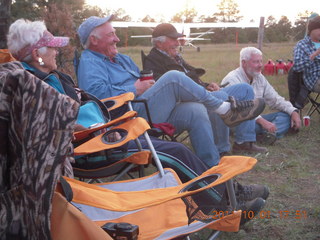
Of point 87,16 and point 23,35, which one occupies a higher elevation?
point 87,16

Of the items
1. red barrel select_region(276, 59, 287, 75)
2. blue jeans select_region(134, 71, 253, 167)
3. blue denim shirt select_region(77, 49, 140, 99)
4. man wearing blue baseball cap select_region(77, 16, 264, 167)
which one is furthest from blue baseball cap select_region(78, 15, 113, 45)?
red barrel select_region(276, 59, 287, 75)

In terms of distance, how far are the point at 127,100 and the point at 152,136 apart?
0.32 m

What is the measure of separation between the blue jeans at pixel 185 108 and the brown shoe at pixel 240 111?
0.62ft

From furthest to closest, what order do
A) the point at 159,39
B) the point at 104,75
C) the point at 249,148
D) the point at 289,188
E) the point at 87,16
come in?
the point at 87,16
the point at 249,148
the point at 159,39
the point at 104,75
the point at 289,188

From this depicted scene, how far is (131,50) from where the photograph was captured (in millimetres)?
26141

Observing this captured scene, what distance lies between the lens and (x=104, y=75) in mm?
3594

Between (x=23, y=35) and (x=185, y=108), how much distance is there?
1423 mm

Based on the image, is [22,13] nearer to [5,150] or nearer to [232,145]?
[232,145]

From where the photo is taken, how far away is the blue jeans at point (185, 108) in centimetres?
350

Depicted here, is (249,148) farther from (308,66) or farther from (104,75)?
(308,66)

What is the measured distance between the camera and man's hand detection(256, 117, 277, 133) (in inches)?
188

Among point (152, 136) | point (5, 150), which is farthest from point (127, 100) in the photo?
point (5, 150)

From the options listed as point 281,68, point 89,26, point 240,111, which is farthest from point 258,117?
point 281,68

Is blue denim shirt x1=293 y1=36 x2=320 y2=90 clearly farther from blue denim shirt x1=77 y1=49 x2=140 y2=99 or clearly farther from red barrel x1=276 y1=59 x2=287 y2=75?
red barrel x1=276 y1=59 x2=287 y2=75
